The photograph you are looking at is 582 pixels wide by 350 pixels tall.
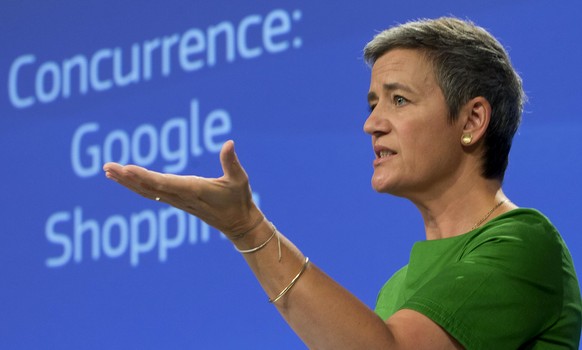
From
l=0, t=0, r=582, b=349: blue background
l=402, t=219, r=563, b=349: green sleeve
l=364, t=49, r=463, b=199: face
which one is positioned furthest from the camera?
l=0, t=0, r=582, b=349: blue background

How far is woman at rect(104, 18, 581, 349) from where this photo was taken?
134 cm

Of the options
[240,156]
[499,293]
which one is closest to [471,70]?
[499,293]

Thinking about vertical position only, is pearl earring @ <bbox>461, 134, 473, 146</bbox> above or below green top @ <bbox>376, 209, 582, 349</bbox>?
above

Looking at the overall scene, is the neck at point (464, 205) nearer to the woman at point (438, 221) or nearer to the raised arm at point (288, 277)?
the woman at point (438, 221)

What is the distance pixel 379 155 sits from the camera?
167cm

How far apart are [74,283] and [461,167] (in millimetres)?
1643

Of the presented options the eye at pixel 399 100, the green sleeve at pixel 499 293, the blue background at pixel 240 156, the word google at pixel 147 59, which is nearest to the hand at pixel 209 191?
the green sleeve at pixel 499 293

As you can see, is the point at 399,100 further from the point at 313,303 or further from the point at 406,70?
the point at 313,303

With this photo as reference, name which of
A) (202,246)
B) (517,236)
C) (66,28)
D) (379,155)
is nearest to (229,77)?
(202,246)

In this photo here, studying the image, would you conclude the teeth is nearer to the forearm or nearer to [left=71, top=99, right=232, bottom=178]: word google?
the forearm

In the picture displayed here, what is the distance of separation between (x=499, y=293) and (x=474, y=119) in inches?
13.8

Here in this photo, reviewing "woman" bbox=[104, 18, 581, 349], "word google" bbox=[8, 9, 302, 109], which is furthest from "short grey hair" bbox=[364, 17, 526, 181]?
"word google" bbox=[8, 9, 302, 109]

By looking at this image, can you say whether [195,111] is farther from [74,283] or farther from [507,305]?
[507,305]

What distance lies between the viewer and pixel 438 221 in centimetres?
171
